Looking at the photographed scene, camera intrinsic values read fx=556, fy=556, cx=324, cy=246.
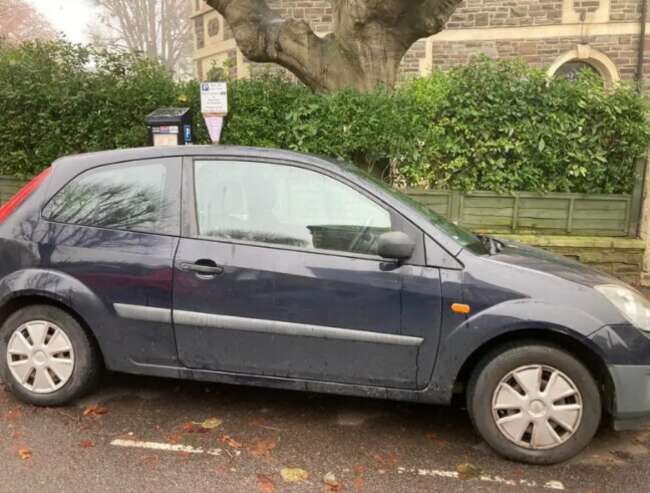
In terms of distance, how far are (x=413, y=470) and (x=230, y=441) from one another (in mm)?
1032

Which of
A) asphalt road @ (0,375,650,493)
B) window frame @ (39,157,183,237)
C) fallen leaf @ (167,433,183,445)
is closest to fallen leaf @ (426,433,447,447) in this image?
asphalt road @ (0,375,650,493)

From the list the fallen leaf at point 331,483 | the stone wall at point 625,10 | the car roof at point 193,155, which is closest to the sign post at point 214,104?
the car roof at point 193,155

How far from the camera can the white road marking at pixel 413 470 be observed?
110 inches

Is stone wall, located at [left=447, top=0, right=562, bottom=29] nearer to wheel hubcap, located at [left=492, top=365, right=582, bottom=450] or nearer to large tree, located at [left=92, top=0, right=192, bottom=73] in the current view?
wheel hubcap, located at [left=492, top=365, right=582, bottom=450]

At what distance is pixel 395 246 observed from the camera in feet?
9.66

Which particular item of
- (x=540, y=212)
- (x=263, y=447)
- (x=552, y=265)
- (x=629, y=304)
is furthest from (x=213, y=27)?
(x=629, y=304)

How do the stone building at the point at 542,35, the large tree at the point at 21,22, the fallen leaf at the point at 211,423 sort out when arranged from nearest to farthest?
the fallen leaf at the point at 211,423
the stone building at the point at 542,35
the large tree at the point at 21,22

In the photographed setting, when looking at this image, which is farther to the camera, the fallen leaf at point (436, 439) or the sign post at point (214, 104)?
the sign post at point (214, 104)

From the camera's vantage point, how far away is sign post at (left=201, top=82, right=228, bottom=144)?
20.3 ft

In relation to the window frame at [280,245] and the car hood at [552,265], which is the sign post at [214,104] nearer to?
the window frame at [280,245]

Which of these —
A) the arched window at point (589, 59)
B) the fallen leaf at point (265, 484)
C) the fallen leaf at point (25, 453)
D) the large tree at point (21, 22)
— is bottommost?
the fallen leaf at point (265, 484)

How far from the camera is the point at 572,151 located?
654cm

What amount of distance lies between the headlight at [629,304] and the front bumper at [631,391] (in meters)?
0.24

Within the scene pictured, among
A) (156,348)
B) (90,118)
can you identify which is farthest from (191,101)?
(156,348)
